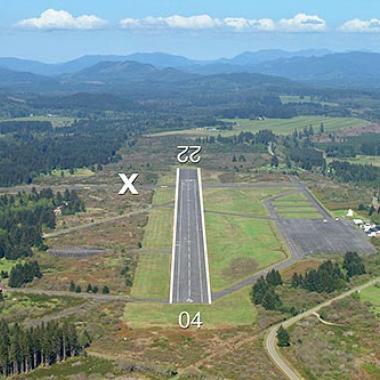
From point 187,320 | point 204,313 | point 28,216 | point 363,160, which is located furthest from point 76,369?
point 363,160

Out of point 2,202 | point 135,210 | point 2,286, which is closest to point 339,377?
point 2,286

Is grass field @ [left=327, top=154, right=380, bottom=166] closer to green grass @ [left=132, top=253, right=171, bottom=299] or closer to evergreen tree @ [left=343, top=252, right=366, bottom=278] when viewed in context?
evergreen tree @ [left=343, top=252, right=366, bottom=278]

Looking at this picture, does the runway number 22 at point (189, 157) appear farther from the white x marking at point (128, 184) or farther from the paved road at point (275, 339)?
the paved road at point (275, 339)

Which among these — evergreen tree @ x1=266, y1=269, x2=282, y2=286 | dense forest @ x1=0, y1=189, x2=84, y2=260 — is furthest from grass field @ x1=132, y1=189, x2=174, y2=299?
dense forest @ x1=0, y1=189, x2=84, y2=260

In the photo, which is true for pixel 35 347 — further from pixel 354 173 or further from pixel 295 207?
pixel 354 173

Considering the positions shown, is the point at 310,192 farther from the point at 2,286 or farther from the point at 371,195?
the point at 2,286

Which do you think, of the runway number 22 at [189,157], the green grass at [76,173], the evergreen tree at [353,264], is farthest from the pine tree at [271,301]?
the runway number 22 at [189,157]
